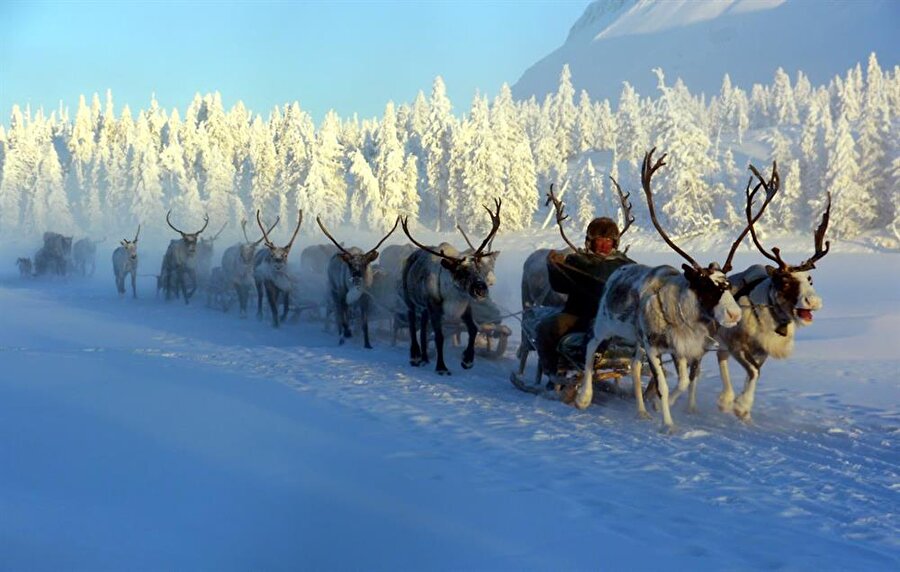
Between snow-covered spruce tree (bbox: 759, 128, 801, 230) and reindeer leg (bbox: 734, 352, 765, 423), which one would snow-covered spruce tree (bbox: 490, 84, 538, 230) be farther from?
reindeer leg (bbox: 734, 352, 765, 423)

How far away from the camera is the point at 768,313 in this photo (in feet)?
24.3

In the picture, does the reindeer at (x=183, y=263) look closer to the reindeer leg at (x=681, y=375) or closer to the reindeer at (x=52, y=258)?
the reindeer at (x=52, y=258)

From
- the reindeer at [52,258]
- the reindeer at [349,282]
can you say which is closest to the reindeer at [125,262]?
the reindeer at [52,258]

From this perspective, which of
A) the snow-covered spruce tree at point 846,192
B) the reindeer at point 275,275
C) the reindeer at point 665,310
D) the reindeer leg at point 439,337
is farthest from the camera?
the snow-covered spruce tree at point 846,192

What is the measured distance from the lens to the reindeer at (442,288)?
10508 mm

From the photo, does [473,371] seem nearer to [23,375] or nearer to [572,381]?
[572,381]

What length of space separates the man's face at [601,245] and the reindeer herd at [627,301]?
0.25m

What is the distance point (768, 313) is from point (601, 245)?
2.18m

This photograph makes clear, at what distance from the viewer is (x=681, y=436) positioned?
6836 mm

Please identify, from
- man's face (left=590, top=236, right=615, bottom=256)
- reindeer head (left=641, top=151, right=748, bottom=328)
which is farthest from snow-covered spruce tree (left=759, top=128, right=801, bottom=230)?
reindeer head (left=641, top=151, right=748, bottom=328)

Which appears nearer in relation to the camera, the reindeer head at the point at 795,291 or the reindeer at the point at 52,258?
the reindeer head at the point at 795,291

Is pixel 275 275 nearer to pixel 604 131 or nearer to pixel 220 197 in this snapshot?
pixel 220 197

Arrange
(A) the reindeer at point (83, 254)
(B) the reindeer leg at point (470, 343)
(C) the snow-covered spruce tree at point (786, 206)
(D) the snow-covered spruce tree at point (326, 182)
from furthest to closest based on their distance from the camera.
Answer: (D) the snow-covered spruce tree at point (326, 182)
(C) the snow-covered spruce tree at point (786, 206)
(A) the reindeer at point (83, 254)
(B) the reindeer leg at point (470, 343)

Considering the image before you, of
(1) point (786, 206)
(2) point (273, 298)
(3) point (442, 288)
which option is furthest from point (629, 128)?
(3) point (442, 288)
